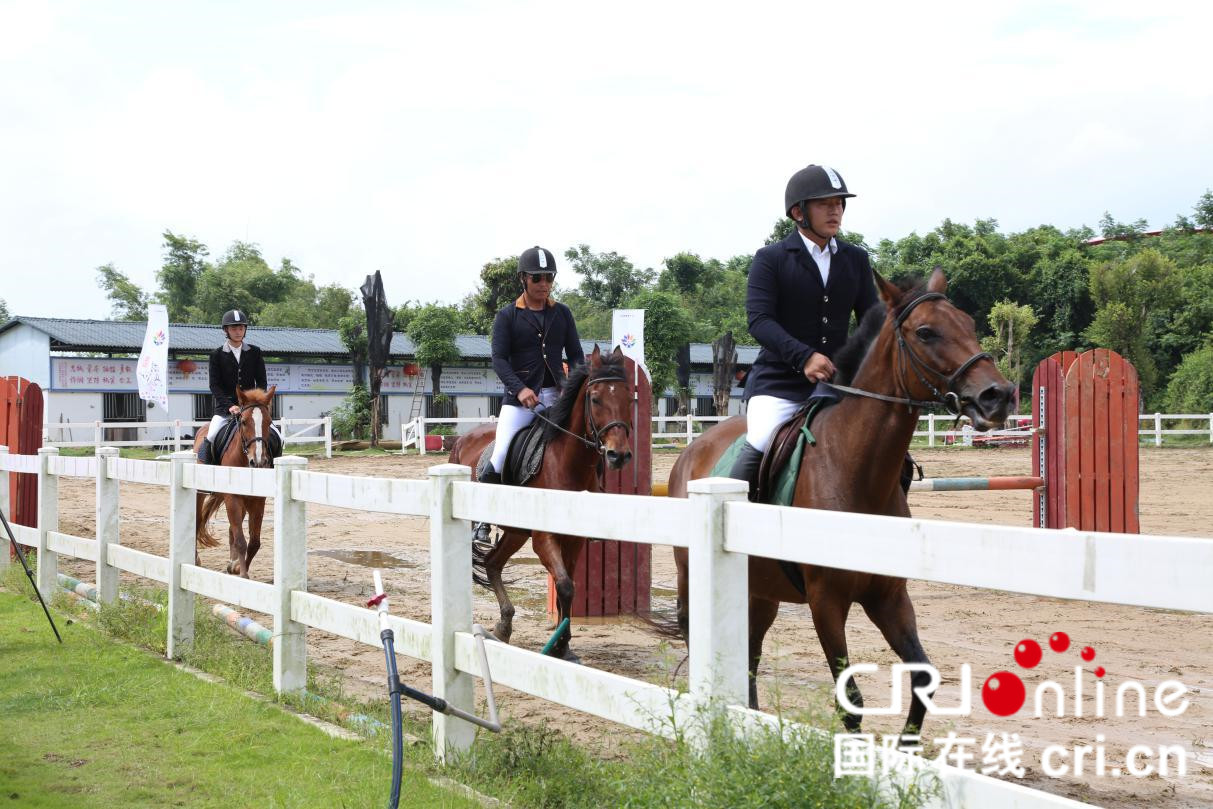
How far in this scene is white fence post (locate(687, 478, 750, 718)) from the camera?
3201 mm

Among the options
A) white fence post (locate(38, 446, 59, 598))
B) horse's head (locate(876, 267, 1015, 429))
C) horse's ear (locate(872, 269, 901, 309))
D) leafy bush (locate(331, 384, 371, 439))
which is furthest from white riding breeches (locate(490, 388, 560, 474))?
leafy bush (locate(331, 384, 371, 439))

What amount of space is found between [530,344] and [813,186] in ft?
11.8

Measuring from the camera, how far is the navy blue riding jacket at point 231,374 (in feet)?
38.6

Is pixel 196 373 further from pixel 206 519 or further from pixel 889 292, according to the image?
→ pixel 889 292

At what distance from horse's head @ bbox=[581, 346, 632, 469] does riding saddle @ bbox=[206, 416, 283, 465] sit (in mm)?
4825

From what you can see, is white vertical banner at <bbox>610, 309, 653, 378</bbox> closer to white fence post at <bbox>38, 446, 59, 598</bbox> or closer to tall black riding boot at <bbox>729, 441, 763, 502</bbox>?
white fence post at <bbox>38, 446, 59, 598</bbox>

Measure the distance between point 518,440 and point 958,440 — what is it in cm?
2902

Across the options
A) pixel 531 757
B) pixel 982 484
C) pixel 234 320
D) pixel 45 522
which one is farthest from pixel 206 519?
pixel 531 757

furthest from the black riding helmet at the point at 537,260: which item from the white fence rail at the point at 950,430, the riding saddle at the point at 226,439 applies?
the white fence rail at the point at 950,430

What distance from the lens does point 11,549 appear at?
38.1 ft

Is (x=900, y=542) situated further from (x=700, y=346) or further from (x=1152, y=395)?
(x=700, y=346)

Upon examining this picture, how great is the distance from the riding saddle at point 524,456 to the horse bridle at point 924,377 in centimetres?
347

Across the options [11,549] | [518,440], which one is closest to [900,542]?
[518,440]

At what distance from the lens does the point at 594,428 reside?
24.2 feet
